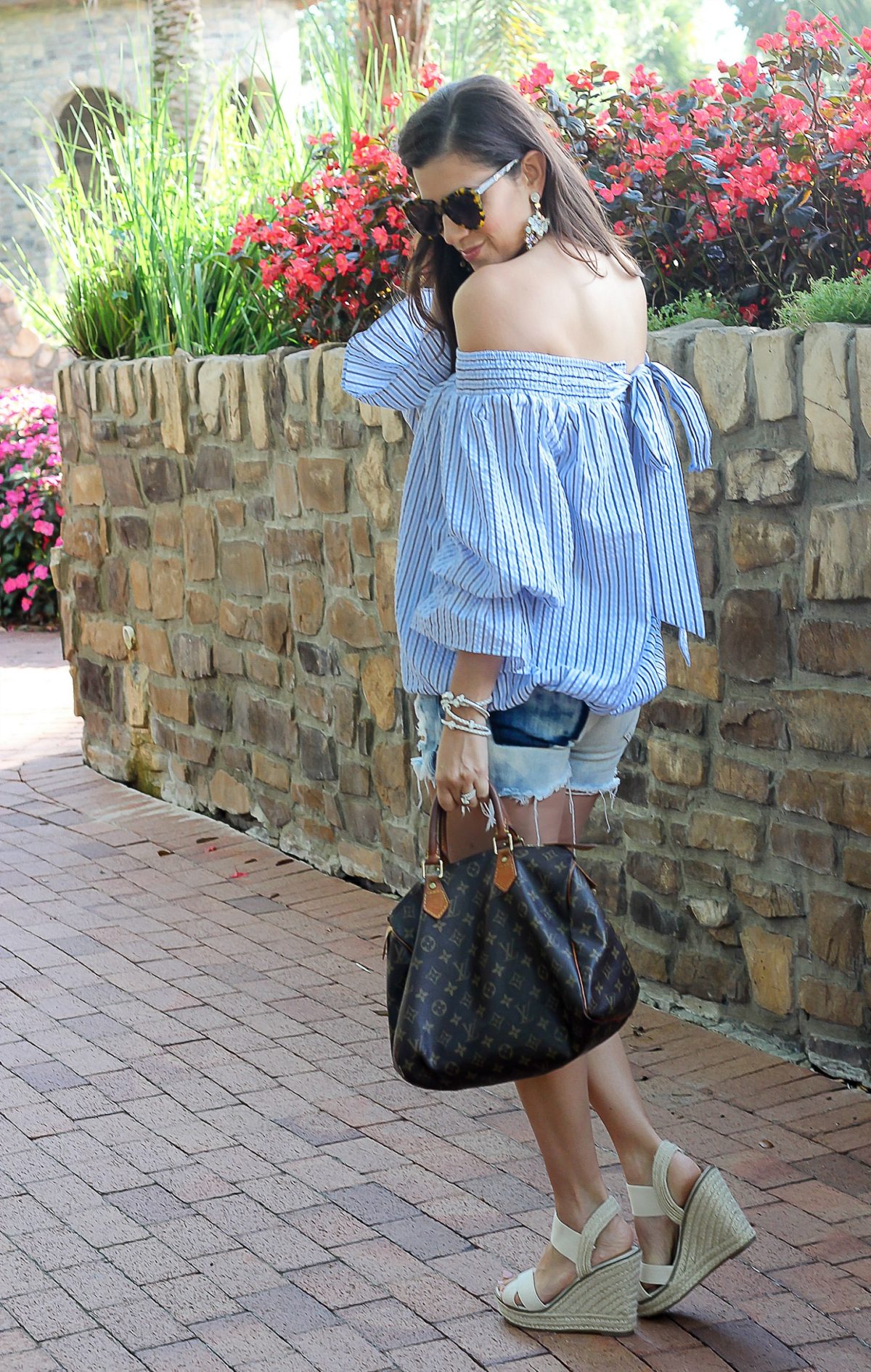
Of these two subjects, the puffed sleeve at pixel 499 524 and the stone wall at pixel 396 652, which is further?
the stone wall at pixel 396 652

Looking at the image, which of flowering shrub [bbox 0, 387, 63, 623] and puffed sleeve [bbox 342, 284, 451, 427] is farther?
flowering shrub [bbox 0, 387, 63, 623]

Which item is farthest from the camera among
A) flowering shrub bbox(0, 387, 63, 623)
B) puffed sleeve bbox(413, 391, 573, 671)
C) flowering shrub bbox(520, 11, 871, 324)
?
flowering shrub bbox(0, 387, 63, 623)

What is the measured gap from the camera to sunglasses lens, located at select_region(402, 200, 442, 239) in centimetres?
230

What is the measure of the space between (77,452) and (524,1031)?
4.92m

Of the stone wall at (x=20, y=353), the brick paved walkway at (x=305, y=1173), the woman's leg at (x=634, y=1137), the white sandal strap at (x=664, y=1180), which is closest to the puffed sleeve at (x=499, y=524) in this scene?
the woman's leg at (x=634, y=1137)

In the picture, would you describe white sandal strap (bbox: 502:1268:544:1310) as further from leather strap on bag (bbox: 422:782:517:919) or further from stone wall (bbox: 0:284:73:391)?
stone wall (bbox: 0:284:73:391)

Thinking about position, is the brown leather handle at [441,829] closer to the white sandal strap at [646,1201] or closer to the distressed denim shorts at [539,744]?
the distressed denim shorts at [539,744]

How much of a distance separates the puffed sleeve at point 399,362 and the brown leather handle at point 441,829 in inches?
27.2

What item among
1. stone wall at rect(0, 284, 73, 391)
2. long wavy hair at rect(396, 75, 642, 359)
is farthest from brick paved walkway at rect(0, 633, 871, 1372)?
stone wall at rect(0, 284, 73, 391)

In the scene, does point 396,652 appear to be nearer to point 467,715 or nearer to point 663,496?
point 663,496

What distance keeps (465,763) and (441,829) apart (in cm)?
13

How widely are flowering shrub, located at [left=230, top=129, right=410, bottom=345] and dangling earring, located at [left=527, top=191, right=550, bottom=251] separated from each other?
2.73 metres

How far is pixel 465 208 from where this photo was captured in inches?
88.4

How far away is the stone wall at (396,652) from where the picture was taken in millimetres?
3328
